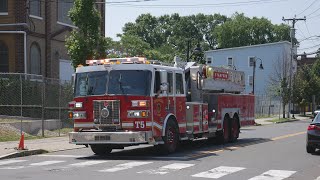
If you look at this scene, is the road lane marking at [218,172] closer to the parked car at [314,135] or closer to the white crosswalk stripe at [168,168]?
the white crosswalk stripe at [168,168]

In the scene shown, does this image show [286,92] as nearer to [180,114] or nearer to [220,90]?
[220,90]

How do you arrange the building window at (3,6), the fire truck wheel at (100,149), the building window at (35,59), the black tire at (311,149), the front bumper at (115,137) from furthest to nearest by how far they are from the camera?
the building window at (35,59)
the building window at (3,6)
the black tire at (311,149)
the fire truck wheel at (100,149)
the front bumper at (115,137)

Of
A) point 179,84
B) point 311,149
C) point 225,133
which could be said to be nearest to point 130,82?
point 179,84

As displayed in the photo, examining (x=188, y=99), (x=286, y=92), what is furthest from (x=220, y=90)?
(x=286, y=92)

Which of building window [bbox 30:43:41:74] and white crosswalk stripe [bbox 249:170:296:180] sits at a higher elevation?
building window [bbox 30:43:41:74]

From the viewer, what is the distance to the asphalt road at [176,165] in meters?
11.8

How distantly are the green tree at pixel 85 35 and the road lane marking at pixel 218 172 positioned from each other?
15580mm

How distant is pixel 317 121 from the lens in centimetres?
1664

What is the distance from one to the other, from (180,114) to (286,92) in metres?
36.8

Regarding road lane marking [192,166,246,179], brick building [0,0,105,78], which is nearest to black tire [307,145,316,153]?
road lane marking [192,166,246,179]

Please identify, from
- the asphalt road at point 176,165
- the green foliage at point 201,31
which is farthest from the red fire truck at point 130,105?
the green foliage at point 201,31

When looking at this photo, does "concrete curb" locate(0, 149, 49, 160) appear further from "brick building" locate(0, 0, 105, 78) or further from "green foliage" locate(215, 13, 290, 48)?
"green foliage" locate(215, 13, 290, 48)

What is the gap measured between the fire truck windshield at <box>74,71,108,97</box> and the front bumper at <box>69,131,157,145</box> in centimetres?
121

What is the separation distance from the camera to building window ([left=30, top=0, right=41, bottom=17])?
1300 inches
